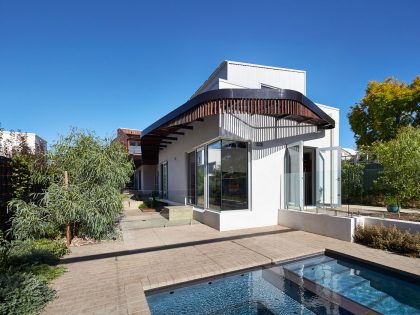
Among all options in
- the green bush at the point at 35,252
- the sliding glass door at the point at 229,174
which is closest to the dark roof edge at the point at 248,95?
the sliding glass door at the point at 229,174

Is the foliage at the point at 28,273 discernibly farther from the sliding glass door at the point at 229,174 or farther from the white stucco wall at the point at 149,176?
the white stucco wall at the point at 149,176

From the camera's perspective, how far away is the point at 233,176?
9.29 metres

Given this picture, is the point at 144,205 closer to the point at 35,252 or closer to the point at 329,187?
the point at 35,252

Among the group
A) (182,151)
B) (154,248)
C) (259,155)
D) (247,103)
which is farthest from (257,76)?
(154,248)

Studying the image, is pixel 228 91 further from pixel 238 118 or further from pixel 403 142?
pixel 403 142

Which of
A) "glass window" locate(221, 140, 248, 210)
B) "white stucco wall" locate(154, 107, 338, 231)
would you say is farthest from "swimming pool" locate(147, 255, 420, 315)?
"glass window" locate(221, 140, 248, 210)

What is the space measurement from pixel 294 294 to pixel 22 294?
448cm

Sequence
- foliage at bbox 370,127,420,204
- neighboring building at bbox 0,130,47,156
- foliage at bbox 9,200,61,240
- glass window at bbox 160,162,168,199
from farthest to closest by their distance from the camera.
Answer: glass window at bbox 160,162,168,199, neighboring building at bbox 0,130,47,156, foliage at bbox 370,127,420,204, foliage at bbox 9,200,61,240

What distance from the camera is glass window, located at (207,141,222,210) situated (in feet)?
30.9

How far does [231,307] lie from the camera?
4164 millimetres

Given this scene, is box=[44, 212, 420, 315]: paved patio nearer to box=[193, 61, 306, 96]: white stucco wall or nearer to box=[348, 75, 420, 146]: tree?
box=[193, 61, 306, 96]: white stucco wall

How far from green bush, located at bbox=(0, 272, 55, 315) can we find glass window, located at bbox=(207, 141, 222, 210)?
619 centimetres

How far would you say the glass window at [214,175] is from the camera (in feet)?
30.9

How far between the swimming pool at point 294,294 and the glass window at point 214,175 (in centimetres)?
426
